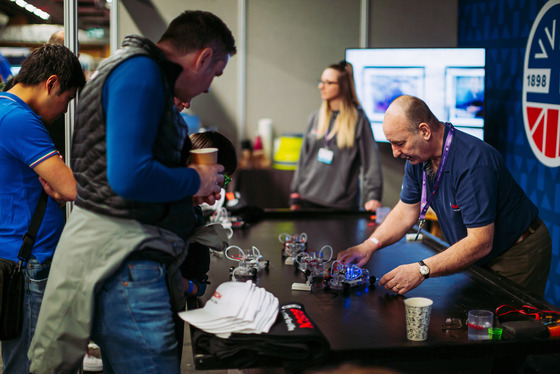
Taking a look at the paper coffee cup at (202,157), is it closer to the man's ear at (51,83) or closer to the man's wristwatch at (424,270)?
the man's ear at (51,83)

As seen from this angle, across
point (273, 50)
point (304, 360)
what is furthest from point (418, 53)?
point (304, 360)

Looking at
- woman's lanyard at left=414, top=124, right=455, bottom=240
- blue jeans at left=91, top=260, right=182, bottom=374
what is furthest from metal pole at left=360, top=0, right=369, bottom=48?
blue jeans at left=91, top=260, right=182, bottom=374

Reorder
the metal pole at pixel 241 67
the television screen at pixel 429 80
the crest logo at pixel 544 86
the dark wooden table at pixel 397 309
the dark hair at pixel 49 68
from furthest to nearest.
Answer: the metal pole at pixel 241 67, the television screen at pixel 429 80, the crest logo at pixel 544 86, the dark hair at pixel 49 68, the dark wooden table at pixel 397 309

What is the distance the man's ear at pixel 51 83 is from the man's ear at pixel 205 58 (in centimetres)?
74

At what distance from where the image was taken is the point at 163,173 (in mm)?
1490

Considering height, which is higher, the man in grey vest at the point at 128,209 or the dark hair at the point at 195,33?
the dark hair at the point at 195,33

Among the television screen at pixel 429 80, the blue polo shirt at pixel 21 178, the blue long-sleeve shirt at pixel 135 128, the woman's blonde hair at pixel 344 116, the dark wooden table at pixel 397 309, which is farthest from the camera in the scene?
the television screen at pixel 429 80

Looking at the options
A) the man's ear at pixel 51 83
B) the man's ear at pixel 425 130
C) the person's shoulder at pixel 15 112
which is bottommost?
the man's ear at pixel 425 130

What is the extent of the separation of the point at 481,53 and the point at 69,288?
4064 mm

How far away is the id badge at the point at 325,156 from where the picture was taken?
4.25 meters

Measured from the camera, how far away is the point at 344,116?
4.20 metres

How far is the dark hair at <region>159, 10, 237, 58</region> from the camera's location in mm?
1617

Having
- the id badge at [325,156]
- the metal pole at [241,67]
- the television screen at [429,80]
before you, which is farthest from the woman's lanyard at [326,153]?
the metal pole at [241,67]

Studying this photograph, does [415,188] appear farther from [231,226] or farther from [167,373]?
[167,373]
